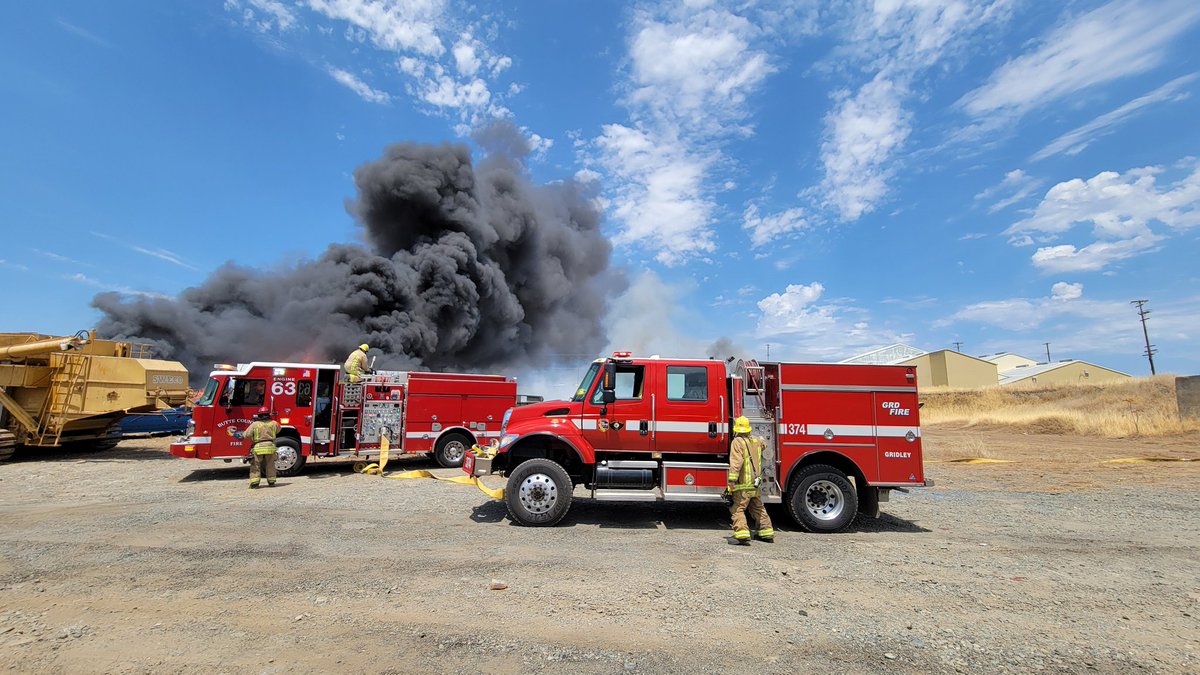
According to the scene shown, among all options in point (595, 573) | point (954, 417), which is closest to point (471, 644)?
point (595, 573)

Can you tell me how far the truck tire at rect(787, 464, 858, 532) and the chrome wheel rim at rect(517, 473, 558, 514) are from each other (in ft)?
9.99

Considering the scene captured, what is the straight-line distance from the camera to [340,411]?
12.0 m

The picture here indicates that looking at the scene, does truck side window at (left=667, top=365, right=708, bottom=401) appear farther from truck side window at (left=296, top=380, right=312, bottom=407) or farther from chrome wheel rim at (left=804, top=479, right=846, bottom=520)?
truck side window at (left=296, top=380, right=312, bottom=407)

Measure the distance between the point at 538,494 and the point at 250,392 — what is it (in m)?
8.01

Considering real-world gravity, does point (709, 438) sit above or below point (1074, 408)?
below

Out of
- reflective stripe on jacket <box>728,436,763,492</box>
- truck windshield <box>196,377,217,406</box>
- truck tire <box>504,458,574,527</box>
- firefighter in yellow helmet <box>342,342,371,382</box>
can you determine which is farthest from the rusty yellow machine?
reflective stripe on jacket <box>728,436,763,492</box>

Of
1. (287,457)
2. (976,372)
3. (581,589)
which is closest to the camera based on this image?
(581,589)

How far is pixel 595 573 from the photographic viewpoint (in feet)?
16.6

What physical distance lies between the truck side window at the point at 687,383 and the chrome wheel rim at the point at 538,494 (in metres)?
1.94

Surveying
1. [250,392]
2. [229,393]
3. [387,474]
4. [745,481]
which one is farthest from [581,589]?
[229,393]

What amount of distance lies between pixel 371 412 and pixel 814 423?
31.0 feet

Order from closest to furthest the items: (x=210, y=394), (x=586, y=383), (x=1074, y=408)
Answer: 1. (x=586, y=383)
2. (x=210, y=394)
3. (x=1074, y=408)

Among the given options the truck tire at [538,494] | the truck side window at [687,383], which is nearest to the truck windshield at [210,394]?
the truck tire at [538,494]

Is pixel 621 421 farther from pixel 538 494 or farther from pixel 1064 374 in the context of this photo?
pixel 1064 374
